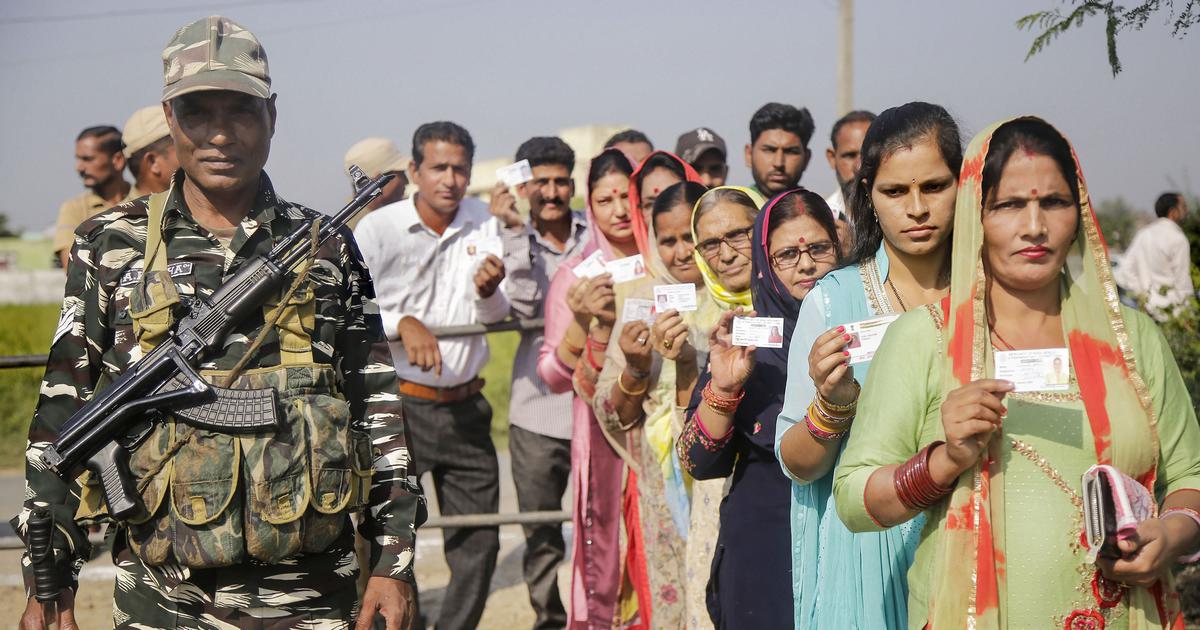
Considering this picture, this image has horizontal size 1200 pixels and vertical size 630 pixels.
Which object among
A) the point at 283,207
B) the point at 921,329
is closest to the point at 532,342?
the point at 283,207

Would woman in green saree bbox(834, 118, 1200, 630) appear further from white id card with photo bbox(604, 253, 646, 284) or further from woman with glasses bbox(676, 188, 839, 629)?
white id card with photo bbox(604, 253, 646, 284)

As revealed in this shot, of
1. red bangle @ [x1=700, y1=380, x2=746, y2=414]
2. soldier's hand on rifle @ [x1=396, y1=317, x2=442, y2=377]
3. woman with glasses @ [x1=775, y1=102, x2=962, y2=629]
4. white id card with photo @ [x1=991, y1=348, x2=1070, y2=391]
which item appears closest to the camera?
white id card with photo @ [x1=991, y1=348, x2=1070, y2=391]

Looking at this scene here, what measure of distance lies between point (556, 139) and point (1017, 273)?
445 centimetres

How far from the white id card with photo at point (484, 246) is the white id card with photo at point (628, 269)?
5.07 feet

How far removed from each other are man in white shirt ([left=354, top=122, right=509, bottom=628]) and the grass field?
4.06 m

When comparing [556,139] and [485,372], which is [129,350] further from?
[485,372]

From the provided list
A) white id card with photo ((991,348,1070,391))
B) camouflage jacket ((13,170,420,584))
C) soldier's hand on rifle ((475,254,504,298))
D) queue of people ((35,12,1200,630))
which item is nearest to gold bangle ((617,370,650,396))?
queue of people ((35,12,1200,630))

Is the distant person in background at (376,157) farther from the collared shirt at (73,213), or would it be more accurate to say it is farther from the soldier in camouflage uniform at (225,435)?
the soldier in camouflage uniform at (225,435)

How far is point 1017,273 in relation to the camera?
8.11ft

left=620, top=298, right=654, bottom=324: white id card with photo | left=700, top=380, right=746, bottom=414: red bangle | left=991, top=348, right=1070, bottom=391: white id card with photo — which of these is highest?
left=620, top=298, right=654, bottom=324: white id card with photo

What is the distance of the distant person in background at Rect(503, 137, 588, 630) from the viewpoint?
6.06m

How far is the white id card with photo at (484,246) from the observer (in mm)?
6480

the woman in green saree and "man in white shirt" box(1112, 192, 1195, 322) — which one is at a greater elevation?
"man in white shirt" box(1112, 192, 1195, 322)

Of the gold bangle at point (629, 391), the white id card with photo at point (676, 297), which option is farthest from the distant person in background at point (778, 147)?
the white id card with photo at point (676, 297)
